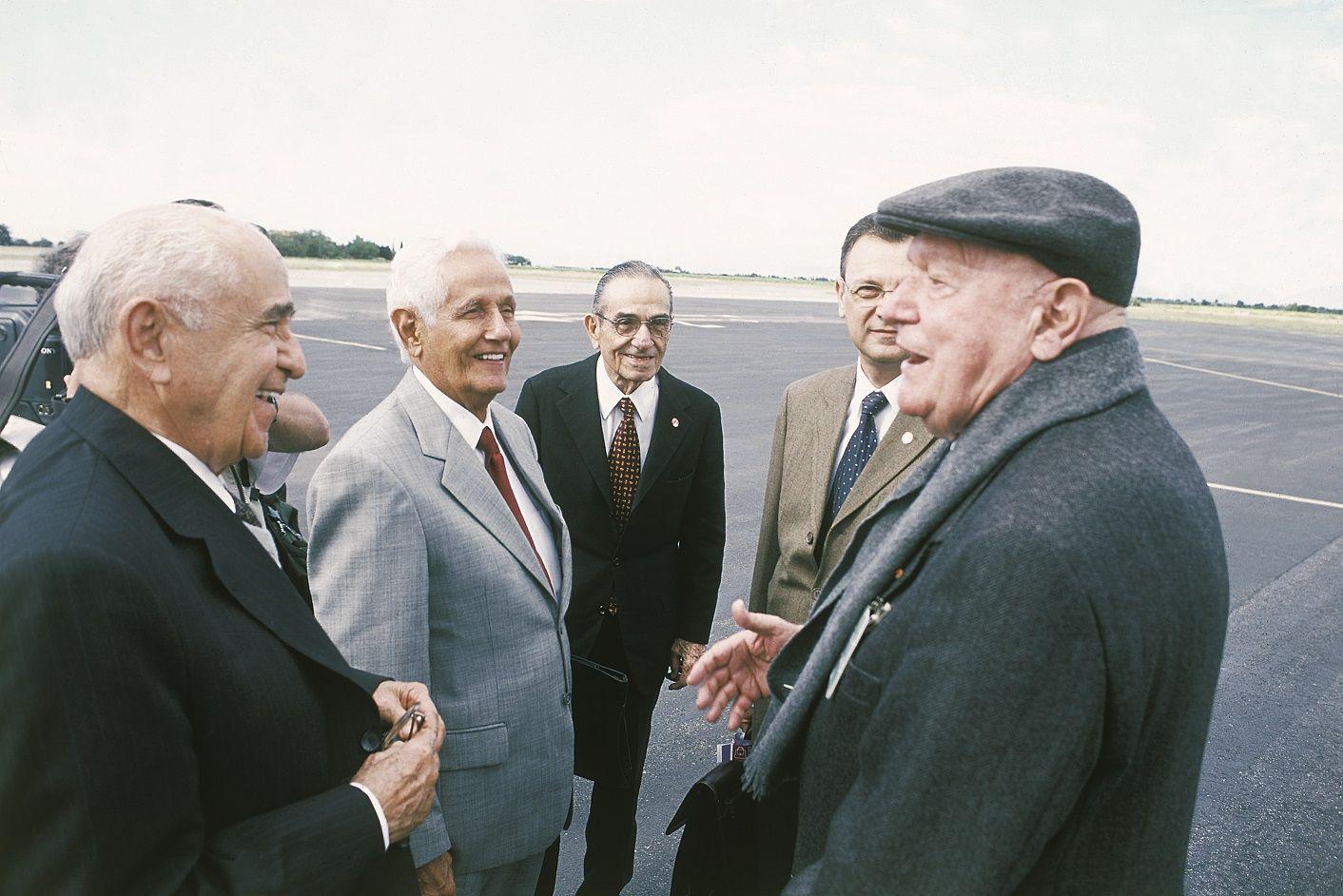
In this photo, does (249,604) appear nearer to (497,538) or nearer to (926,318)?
(497,538)

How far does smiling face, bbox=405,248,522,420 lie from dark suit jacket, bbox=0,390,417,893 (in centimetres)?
91

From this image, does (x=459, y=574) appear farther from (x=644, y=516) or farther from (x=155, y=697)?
(x=644, y=516)

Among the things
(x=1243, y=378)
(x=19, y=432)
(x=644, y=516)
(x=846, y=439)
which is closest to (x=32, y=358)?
(x=19, y=432)

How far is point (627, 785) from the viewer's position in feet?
10.0

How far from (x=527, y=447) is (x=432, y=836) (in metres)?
1.14

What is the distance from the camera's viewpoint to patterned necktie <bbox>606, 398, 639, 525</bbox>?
3.25 meters

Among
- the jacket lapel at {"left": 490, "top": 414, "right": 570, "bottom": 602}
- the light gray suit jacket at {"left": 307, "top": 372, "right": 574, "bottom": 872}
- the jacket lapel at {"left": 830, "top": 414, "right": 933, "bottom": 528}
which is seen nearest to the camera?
the light gray suit jacket at {"left": 307, "top": 372, "right": 574, "bottom": 872}

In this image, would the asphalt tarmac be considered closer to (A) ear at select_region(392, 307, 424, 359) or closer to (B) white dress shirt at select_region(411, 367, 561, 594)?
(B) white dress shirt at select_region(411, 367, 561, 594)

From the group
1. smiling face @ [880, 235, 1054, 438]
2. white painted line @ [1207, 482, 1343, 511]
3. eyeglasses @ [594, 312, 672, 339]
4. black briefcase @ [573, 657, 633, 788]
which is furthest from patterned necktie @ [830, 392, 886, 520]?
white painted line @ [1207, 482, 1343, 511]

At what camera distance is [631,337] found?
330 centimetres

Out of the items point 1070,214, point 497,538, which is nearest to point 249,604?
point 497,538

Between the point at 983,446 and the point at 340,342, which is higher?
the point at 983,446

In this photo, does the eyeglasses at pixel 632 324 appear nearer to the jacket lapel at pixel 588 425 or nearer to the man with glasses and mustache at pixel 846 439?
the jacket lapel at pixel 588 425

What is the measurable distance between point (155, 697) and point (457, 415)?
124cm
